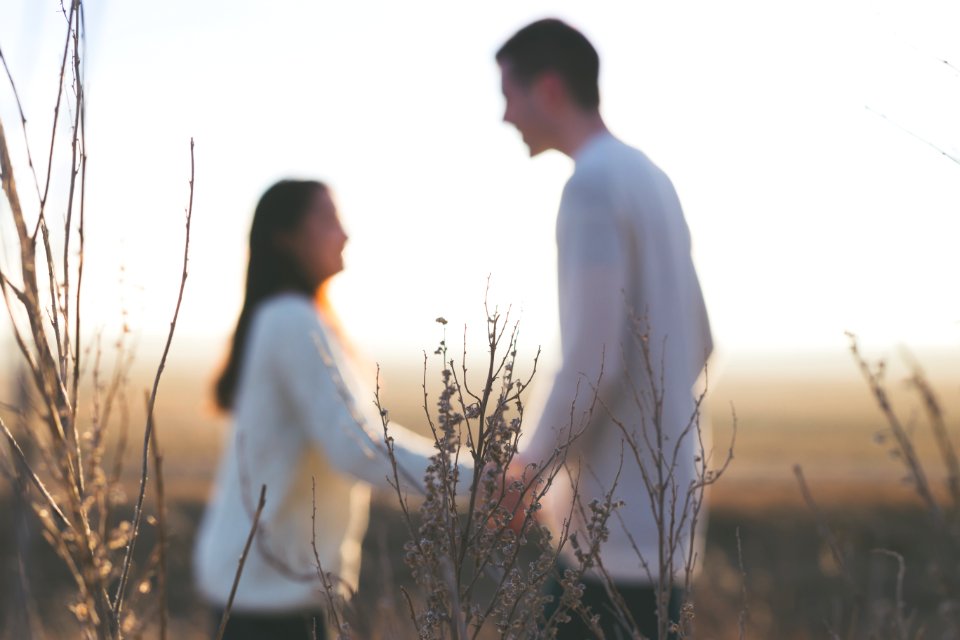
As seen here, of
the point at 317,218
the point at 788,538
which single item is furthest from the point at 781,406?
the point at 317,218

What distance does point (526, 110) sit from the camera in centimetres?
266

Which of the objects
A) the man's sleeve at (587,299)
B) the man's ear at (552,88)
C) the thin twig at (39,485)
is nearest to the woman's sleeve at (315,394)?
the man's sleeve at (587,299)

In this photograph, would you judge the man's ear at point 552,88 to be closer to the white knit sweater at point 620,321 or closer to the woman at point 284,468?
the white knit sweater at point 620,321

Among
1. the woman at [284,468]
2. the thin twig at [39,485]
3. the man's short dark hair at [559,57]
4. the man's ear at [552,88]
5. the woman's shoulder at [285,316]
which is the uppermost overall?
the man's short dark hair at [559,57]

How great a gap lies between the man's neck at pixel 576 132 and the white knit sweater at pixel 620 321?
3.6 inches

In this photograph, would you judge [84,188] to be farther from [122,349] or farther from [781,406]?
[781,406]

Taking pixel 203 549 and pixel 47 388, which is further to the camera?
pixel 203 549

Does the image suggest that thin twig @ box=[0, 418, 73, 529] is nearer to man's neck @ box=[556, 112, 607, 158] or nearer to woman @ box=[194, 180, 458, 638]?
man's neck @ box=[556, 112, 607, 158]

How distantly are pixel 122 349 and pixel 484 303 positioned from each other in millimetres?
556

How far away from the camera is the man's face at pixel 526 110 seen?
2.64 meters

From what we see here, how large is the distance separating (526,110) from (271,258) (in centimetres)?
141

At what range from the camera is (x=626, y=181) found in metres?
2.42

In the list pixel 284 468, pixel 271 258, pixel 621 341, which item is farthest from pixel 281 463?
pixel 621 341

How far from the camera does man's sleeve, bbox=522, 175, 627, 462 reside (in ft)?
7.66
